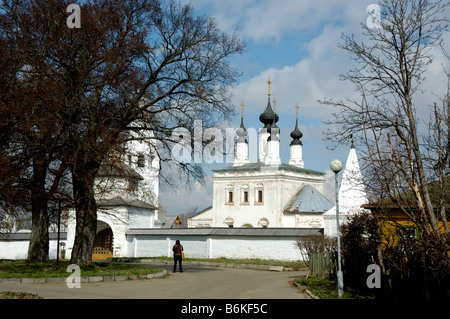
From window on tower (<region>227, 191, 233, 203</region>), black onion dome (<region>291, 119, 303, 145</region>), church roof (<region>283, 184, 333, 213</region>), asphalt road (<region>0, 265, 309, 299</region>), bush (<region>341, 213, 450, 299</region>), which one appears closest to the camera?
bush (<region>341, 213, 450, 299</region>)

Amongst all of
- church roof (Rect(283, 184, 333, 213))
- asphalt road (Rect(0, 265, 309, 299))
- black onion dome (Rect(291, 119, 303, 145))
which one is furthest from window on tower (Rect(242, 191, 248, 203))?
asphalt road (Rect(0, 265, 309, 299))

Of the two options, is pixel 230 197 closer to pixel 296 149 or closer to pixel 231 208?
pixel 231 208

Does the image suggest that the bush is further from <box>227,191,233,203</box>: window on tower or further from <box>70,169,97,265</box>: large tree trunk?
<box>227,191,233,203</box>: window on tower

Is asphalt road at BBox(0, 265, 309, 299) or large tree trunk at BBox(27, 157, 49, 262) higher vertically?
large tree trunk at BBox(27, 157, 49, 262)

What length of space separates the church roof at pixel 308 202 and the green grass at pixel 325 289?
4167cm

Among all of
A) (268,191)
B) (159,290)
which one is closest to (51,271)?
(159,290)

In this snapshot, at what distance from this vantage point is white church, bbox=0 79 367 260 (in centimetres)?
2267

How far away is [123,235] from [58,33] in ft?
80.7

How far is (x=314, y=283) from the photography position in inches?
717

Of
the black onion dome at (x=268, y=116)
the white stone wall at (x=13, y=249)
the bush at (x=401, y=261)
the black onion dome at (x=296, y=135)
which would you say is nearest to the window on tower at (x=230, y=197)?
the black onion dome at (x=268, y=116)

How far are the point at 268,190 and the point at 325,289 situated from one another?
5022 cm

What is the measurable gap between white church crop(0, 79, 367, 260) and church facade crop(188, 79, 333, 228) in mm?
120
